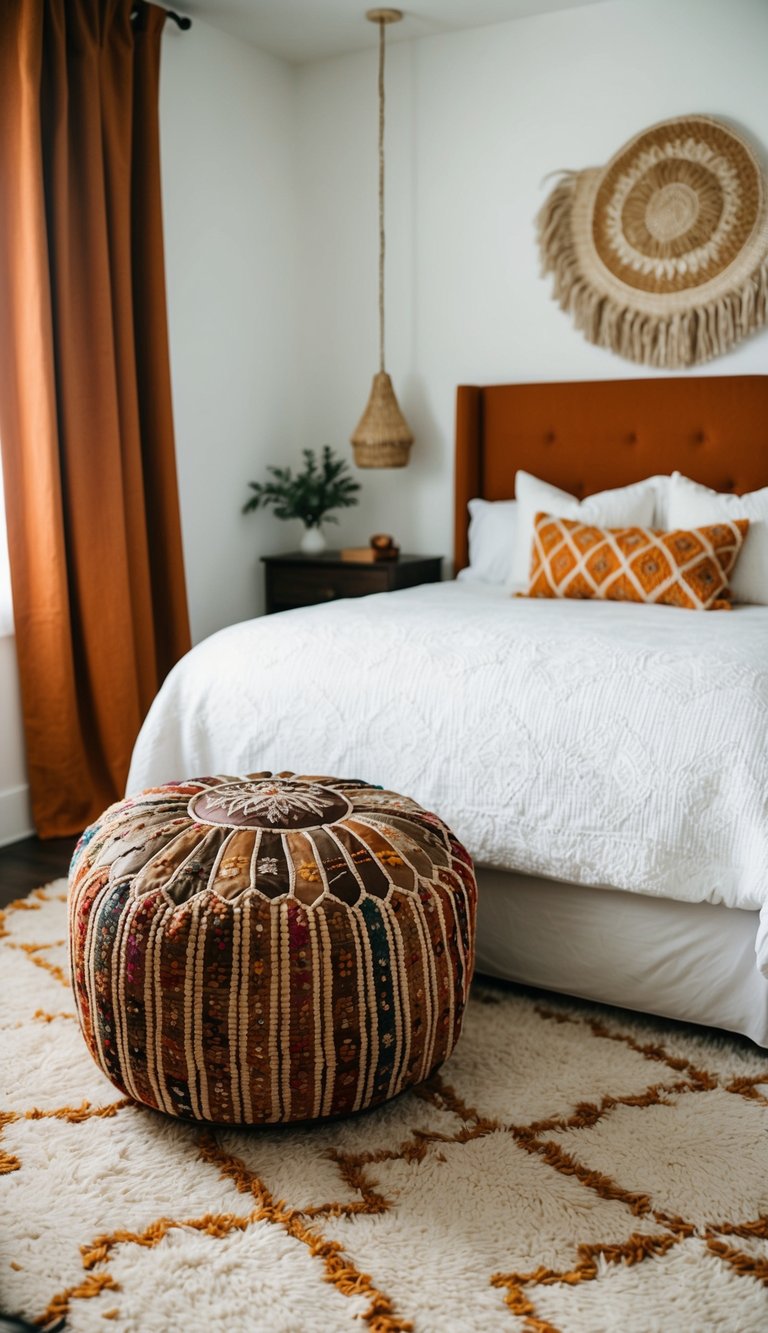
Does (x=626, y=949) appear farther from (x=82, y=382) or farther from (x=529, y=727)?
(x=82, y=382)

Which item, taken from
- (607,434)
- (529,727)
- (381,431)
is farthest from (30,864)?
(607,434)

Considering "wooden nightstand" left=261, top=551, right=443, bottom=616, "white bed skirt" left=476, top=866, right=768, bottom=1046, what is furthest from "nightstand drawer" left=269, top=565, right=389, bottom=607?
"white bed skirt" left=476, top=866, right=768, bottom=1046

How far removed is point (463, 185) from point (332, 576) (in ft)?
4.98

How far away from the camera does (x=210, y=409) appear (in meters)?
4.06

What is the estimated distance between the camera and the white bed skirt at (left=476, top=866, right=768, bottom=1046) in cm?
206

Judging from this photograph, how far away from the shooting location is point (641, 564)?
314cm

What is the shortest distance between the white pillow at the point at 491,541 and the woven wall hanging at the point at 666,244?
67cm

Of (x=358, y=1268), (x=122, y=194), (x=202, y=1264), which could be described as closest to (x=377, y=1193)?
(x=358, y=1268)

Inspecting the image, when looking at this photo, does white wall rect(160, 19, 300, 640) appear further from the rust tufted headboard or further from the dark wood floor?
the dark wood floor

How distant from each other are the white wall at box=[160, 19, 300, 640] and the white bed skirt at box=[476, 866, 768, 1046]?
2.15 m

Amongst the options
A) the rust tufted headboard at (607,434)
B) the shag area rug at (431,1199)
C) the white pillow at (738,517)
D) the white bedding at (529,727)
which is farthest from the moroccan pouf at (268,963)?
the rust tufted headboard at (607,434)

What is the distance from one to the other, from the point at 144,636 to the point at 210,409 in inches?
38.6

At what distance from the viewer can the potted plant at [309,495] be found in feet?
13.9

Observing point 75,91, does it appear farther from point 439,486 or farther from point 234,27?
point 439,486
